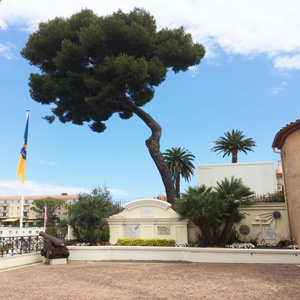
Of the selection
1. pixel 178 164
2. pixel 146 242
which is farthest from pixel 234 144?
pixel 146 242

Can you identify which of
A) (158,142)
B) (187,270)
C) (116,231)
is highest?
(158,142)

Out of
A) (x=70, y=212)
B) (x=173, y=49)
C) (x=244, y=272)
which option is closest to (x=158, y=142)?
(x=173, y=49)

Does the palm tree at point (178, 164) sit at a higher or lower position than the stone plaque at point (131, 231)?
higher

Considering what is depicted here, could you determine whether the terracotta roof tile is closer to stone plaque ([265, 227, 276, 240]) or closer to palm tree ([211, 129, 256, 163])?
stone plaque ([265, 227, 276, 240])

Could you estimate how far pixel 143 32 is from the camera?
74.6ft

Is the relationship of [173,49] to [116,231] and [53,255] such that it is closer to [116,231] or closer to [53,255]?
[116,231]

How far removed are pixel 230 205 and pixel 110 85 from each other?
1228 cm

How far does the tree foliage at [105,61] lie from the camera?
72.6ft

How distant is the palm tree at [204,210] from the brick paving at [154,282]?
2143 mm

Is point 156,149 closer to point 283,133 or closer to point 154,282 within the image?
point 283,133

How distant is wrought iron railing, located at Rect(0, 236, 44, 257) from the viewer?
50.5ft

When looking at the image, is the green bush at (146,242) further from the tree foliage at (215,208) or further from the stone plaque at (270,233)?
the stone plaque at (270,233)

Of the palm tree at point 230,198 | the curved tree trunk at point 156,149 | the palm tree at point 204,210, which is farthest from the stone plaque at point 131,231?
the palm tree at point 230,198

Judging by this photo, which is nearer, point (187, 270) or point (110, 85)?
point (187, 270)
